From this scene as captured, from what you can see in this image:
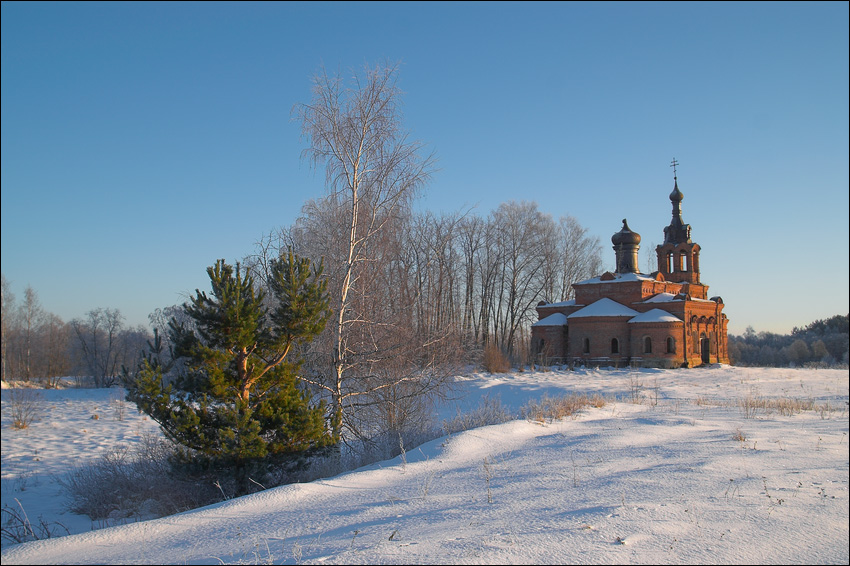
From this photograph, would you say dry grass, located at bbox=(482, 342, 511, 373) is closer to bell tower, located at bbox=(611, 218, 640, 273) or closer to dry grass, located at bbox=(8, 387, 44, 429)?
bell tower, located at bbox=(611, 218, 640, 273)

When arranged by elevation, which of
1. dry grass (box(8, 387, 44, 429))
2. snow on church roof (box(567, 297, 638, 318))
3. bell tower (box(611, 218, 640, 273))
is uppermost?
bell tower (box(611, 218, 640, 273))

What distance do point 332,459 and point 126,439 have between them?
10.4 m

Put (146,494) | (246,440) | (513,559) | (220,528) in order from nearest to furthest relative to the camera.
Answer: (513,559) → (220,528) → (246,440) → (146,494)

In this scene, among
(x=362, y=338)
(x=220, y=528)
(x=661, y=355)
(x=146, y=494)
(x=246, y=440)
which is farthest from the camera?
(x=661, y=355)

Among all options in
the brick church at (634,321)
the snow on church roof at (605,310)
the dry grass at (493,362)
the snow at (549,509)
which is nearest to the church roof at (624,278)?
the brick church at (634,321)

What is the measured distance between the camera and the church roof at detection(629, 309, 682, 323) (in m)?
33.3

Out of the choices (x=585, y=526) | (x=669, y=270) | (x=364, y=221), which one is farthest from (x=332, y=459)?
(x=669, y=270)

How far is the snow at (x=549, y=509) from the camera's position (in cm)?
363

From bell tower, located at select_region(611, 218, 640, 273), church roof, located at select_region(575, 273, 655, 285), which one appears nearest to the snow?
church roof, located at select_region(575, 273, 655, 285)

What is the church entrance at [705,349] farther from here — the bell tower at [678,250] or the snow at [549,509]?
the snow at [549,509]

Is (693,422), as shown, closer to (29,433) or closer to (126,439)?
(126,439)

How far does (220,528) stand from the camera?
4.62m

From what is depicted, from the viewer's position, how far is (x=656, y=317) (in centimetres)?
3362

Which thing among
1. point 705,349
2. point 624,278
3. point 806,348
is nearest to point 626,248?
point 624,278
